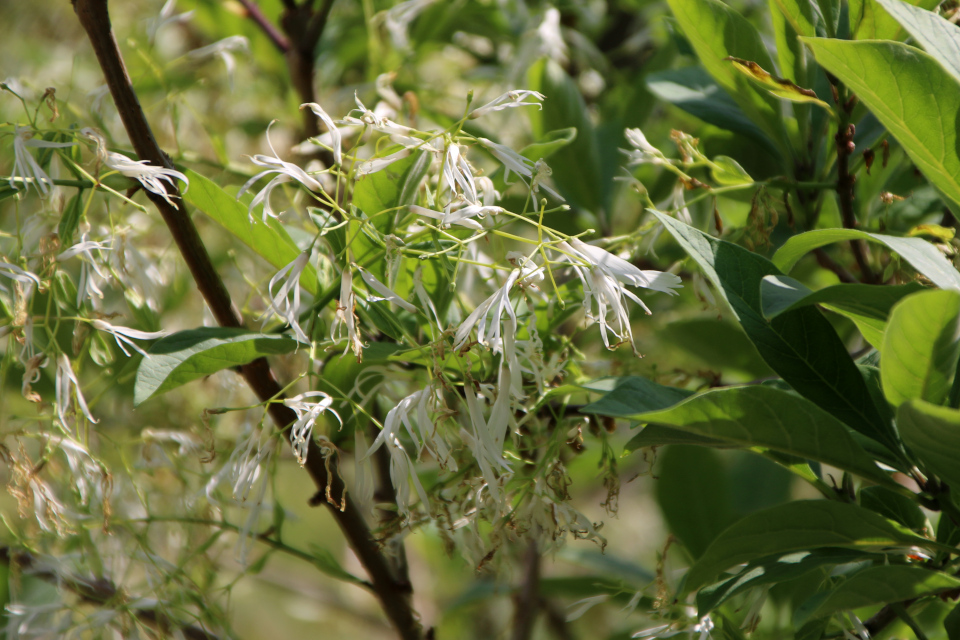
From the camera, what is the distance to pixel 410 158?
0.41 meters

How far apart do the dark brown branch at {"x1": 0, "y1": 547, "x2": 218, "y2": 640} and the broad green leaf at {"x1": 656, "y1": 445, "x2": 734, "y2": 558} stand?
0.40 m

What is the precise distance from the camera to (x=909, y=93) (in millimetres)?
336

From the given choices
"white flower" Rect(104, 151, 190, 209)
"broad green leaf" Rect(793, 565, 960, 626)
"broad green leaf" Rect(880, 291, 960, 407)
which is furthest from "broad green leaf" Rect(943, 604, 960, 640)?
"white flower" Rect(104, 151, 190, 209)

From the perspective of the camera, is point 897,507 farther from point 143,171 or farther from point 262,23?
point 262,23

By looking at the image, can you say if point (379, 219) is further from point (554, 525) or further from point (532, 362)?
point (554, 525)

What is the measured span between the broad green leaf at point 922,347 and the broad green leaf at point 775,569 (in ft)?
0.33

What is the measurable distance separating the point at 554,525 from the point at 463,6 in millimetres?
633

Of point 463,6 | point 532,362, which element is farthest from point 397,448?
point 463,6

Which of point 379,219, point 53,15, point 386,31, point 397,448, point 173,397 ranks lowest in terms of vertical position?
point 173,397

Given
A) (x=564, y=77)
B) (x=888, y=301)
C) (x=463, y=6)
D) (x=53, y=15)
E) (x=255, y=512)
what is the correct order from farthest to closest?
(x=53, y=15), (x=463, y=6), (x=564, y=77), (x=255, y=512), (x=888, y=301)

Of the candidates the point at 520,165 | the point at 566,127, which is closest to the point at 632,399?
the point at 520,165

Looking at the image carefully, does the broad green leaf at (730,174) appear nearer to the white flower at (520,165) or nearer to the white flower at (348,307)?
the white flower at (520,165)

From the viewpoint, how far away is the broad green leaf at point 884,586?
35 centimetres

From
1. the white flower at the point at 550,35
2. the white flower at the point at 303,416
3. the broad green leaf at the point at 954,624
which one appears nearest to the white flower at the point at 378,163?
the white flower at the point at 303,416
